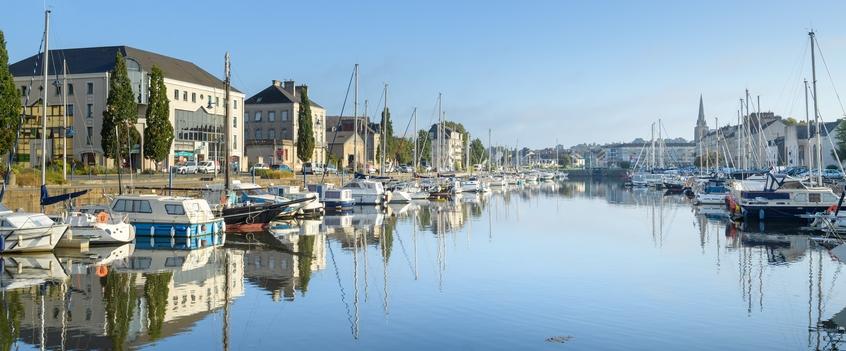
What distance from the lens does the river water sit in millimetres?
18000

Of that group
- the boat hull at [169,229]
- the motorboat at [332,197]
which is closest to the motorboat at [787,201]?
the motorboat at [332,197]

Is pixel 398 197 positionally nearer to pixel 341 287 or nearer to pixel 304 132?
pixel 304 132

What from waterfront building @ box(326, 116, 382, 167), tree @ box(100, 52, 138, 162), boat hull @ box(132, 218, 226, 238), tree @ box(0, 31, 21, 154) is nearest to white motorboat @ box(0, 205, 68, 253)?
boat hull @ box(132, 218, 226, 238)

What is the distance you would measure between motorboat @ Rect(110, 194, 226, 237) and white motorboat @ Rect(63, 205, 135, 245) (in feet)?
5.83

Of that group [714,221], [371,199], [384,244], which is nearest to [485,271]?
[384,244]

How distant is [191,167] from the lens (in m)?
74.7

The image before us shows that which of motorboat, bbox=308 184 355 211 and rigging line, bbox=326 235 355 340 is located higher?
motorboat, bbox=308 184 355 211

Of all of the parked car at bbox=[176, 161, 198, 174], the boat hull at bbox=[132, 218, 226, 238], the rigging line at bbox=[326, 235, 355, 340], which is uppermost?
the parked car at bbox=[176, 161, 198, 174]

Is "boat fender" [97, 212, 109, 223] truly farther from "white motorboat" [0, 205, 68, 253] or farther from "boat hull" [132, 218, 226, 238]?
"white motorboat" [0, 205, 68, 253]

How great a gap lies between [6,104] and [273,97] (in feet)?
209

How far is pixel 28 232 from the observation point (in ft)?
98.1

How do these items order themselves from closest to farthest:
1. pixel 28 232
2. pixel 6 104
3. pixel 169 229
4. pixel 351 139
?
pixel 28 232, pixel 169 229, pixel 6 104, pixel 351 139

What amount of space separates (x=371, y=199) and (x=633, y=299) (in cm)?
4723

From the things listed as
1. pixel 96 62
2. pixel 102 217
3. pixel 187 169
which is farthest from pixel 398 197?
pixel 102 217
